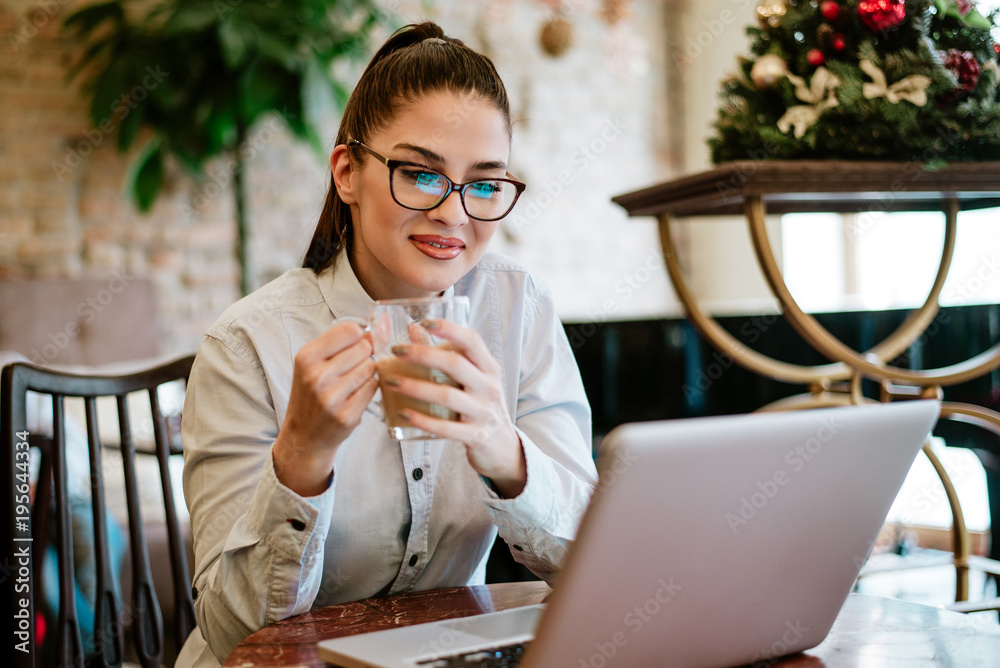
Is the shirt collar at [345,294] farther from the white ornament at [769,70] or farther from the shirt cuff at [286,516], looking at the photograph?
the white ornament at [769,70]

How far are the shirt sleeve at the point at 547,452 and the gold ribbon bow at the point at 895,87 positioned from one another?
2.26 ft

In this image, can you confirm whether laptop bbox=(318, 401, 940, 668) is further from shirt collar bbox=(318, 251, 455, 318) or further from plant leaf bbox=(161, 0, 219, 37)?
plant leaf bbox=(161, 0, 219, 37)

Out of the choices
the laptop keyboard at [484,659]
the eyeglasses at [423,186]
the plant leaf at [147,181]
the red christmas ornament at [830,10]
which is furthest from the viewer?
the plant leaf at [147,181]

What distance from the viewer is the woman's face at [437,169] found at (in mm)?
1018

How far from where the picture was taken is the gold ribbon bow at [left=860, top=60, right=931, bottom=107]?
145 cm

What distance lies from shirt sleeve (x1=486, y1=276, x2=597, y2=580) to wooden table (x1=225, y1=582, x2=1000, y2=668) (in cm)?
6

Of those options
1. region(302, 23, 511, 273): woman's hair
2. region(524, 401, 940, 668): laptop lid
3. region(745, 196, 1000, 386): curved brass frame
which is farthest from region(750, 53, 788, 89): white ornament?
region(524, 401, 940, 668): laptop lid

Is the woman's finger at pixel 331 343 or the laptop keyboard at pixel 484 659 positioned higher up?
the woman's finger at pixel 331 343

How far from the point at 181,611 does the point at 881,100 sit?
135cm

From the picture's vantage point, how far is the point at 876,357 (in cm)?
185

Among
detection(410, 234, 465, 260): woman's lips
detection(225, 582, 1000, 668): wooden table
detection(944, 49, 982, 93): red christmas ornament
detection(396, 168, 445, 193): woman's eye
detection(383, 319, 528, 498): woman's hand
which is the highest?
detection(944, 49, 982, 93): red christmas ornament

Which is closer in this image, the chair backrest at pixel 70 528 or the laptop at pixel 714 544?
the laptop at pixel 714 544

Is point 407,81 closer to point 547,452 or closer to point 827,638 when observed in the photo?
point 547,452

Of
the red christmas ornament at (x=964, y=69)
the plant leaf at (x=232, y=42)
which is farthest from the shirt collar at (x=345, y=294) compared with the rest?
the plant leaf at (x=232, y=42)
